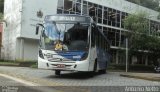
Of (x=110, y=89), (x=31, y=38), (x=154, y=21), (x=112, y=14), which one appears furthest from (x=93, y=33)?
(x=154, y=21)

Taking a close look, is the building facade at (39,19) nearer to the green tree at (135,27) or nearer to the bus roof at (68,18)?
the green tree at (135,27)

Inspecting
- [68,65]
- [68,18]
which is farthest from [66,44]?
[68,18]

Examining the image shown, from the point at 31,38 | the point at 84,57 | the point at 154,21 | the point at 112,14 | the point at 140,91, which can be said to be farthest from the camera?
the point at 154,21

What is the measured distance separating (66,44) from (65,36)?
430 mm

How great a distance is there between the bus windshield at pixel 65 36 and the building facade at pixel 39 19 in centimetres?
2563

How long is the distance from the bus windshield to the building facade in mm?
25631

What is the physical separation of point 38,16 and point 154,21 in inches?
1103

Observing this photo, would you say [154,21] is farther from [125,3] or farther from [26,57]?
[26,57]

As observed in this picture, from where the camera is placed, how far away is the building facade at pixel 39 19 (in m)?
46.4

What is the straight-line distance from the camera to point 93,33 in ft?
71.2

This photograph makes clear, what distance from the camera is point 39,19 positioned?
47.4 meters

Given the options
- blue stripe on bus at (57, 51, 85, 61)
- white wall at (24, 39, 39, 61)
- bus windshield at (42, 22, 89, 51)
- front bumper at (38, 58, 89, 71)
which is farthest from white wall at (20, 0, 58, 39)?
blue stripe on bus at (57, 51, 85, 61)

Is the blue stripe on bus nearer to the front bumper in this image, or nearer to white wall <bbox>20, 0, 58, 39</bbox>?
the front bumper

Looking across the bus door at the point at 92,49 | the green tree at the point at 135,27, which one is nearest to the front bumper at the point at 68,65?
the bus door at the point at 92,49
